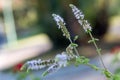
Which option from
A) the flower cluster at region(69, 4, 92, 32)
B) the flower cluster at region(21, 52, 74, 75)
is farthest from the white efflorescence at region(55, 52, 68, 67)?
the flower cluster at region(69, 4, 92, 32)

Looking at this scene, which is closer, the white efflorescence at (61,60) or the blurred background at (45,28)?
the white efflorescence at (61,60)

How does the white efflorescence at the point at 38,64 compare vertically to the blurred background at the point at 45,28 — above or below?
below

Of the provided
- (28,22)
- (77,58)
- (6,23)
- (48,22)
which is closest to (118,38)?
(48,22)

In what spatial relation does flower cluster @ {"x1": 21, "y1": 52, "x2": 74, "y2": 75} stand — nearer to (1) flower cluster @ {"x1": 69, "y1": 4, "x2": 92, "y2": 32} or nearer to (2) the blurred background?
(1) flower cluster @ {"x1": 69, "y1": 4, "x2": 92, "y2": 32}

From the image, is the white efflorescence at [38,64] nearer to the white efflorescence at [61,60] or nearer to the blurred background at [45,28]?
the white efflorescence at [61,60]

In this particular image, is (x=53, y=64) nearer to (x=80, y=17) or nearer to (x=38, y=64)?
(x=38, y=64)

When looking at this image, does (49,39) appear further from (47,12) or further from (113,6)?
(113,6)

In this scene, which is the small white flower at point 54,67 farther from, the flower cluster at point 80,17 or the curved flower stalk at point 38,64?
the flower cluster at point 80,17

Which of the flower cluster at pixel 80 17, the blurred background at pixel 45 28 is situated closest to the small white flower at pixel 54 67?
the flower cluster at pixel 80 17

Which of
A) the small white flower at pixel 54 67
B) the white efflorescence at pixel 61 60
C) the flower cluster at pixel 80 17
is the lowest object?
the small white flower at pixel 54 67
